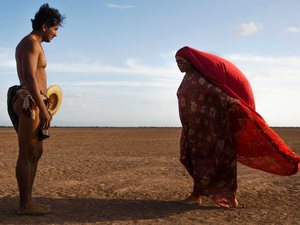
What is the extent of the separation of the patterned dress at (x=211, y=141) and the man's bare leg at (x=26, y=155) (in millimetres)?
2003

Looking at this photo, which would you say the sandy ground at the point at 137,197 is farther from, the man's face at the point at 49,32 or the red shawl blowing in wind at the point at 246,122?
the man's face at the point at 49,32

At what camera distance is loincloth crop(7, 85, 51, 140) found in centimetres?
510

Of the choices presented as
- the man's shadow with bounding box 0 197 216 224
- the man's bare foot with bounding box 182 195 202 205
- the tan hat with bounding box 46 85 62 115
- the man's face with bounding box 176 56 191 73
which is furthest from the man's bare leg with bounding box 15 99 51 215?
the man's face with bounding box 176 56 191 73

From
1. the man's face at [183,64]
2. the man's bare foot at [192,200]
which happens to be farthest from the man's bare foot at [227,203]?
the man's face at [183,64]

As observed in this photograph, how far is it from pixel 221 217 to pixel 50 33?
2.83 m

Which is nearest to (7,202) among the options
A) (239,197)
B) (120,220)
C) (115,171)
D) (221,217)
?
(120,220)

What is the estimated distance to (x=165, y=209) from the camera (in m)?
5.92

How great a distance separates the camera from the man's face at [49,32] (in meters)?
5.34

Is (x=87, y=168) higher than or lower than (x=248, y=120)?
lower

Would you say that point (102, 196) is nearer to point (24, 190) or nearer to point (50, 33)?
point (24, 190)

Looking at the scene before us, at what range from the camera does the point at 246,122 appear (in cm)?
609

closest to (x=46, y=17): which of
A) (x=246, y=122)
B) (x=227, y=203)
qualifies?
(x=246, y=122)

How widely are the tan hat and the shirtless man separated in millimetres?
216

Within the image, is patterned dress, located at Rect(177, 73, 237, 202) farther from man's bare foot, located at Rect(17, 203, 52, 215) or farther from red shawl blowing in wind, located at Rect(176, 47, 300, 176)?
man's bare foot, located at Rect(17, 203, 52, 215)
